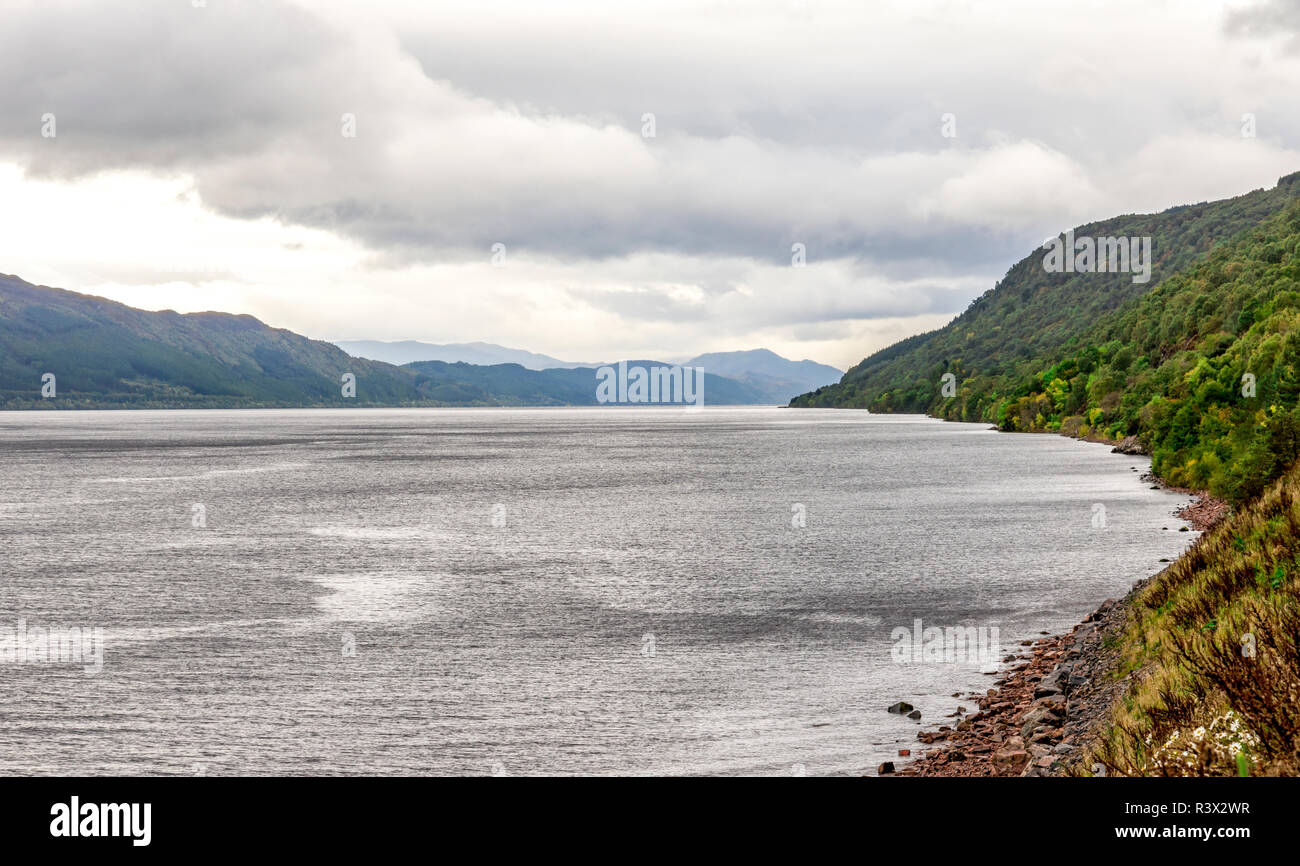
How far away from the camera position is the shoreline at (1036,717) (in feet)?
67.1

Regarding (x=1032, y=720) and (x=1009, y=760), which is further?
(x=1032, y=720)

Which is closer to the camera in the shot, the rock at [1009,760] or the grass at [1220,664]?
the grass at [1220,664]

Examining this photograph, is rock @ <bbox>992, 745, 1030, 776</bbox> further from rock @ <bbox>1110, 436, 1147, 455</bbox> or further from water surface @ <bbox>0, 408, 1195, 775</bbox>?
rock @ <bbox>1110, 436, 1147, 455</bbox>

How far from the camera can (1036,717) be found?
23.1 m

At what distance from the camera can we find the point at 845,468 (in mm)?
126250

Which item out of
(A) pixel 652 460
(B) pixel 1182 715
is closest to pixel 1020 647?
(B) pixel 1182 715

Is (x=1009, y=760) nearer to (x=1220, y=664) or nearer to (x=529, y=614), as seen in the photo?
(x=1220, y=664)
